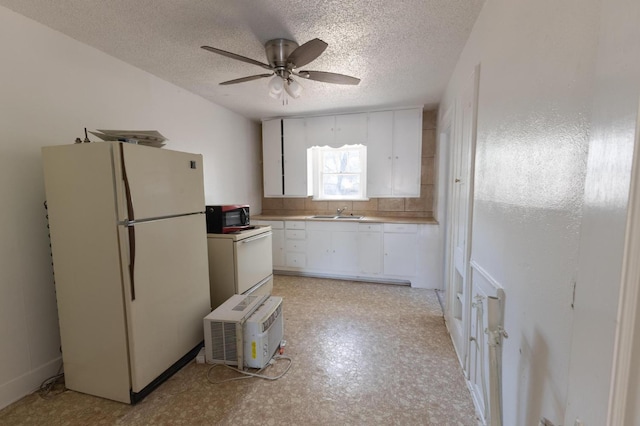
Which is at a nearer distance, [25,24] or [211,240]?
[25,24]

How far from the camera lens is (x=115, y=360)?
66.7 inches

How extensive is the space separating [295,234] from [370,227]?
1.18 m

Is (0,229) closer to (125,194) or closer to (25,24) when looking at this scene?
(125,194)

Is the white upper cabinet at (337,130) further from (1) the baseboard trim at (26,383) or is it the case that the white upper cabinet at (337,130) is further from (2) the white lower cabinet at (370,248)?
(1) the baseboard trim at (26,383)

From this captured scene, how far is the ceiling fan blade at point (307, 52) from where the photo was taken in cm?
167

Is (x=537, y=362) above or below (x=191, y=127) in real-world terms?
below

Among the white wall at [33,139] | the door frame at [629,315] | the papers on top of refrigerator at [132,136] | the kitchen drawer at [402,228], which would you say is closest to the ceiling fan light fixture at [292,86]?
the papers on top of refrigerator at [132,136]

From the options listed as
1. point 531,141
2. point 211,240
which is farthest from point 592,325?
point 211,240

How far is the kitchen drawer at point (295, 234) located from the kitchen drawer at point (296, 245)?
0.05 metres

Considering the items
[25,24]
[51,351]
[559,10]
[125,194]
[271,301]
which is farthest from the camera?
[271,301]

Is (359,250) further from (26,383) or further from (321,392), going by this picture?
(26,383)

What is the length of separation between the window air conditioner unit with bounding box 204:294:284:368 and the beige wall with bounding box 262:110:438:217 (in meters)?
2.65

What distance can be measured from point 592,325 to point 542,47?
3.40ft

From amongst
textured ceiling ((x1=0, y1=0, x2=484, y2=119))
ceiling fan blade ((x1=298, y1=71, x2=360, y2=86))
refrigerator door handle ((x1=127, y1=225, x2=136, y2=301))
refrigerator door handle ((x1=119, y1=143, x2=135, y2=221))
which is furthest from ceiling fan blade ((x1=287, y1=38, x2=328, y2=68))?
refrigerator door handle ((x1=127, y1=225, x2=136, y2=301))
